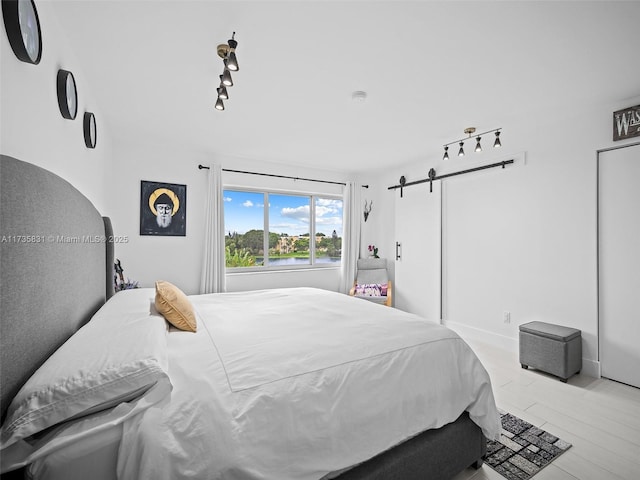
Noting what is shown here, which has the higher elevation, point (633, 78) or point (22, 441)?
point (633, 78)

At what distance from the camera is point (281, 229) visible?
5.03m

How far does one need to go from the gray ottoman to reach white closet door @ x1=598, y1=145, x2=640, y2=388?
24 cm

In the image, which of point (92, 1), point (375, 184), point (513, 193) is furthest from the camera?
point (375, 184)

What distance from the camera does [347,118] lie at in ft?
10.0

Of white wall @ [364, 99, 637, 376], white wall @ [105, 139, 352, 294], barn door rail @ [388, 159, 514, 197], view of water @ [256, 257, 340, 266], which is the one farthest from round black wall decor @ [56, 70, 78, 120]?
barn door rail @ [388, 159, 514, 197]

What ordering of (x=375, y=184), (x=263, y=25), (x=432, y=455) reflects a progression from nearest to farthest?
(x=432, y=455) < (x=263, y=25) < (x=375, y=184)

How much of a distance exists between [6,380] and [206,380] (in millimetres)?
578

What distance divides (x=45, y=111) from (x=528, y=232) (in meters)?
4.19

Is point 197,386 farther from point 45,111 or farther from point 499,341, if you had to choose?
point 499,341

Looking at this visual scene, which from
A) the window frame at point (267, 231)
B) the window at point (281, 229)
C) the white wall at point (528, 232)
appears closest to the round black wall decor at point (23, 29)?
the window frame at point (267, 231)

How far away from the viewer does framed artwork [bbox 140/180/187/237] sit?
148 inches

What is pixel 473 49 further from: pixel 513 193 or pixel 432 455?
pixel 432 455

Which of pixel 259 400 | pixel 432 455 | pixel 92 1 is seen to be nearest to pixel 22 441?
pixel 259 400

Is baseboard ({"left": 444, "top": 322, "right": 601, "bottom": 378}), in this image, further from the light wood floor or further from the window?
the window
